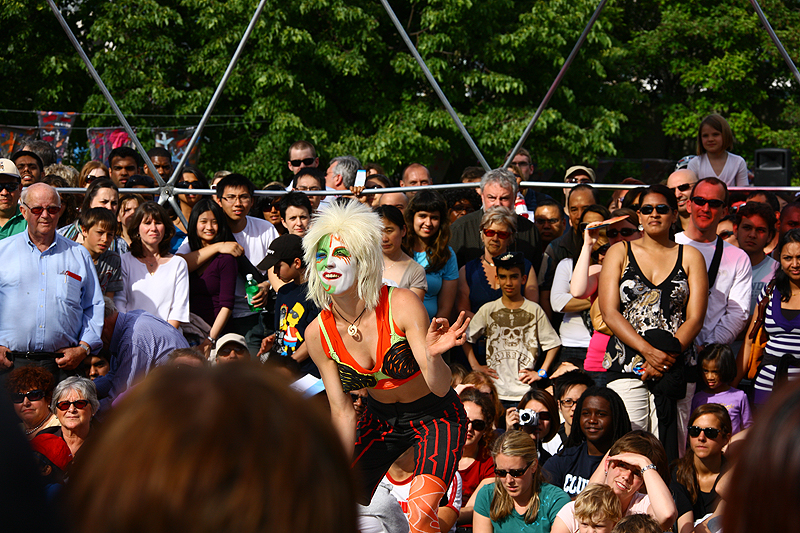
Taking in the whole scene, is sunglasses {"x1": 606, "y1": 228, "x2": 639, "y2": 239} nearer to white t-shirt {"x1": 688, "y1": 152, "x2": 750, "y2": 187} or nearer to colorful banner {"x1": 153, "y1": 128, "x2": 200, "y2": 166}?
white t-shirt {"x1": 688, "y1": 152, "x2": 750, "y2": 187}

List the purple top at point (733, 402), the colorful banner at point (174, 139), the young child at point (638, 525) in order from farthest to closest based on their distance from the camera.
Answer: the colorful banner at point (174, 139) < the purple top at point (733, 402) < the young child at point (638, 525)

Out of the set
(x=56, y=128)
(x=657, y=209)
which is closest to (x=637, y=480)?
(x=657, y=209)

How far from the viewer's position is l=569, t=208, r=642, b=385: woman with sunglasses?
17.2 ft

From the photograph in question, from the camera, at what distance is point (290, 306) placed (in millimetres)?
5395

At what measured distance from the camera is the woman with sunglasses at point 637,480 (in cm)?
406

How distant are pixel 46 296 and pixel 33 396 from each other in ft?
2.06

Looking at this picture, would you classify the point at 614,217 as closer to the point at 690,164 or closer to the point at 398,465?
the point at 690,164

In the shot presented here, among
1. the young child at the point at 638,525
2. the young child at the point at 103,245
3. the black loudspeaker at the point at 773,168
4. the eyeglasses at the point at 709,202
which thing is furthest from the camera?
the black loudspeaker at the point at 773,168

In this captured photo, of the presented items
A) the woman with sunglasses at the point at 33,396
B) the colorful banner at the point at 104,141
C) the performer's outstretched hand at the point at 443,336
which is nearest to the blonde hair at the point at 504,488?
the performer's outstretched hand at the point at 443,336

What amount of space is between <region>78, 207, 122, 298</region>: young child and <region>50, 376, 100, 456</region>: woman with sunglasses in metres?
0.90

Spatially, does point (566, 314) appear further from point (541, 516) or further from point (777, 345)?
point (541, 516)

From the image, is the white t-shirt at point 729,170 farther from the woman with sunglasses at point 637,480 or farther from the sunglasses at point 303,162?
the sunglasses at point 303,162

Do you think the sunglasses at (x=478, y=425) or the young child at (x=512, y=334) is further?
the young child at (x=512, y=334)

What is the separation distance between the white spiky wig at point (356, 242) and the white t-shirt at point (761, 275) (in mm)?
2846
